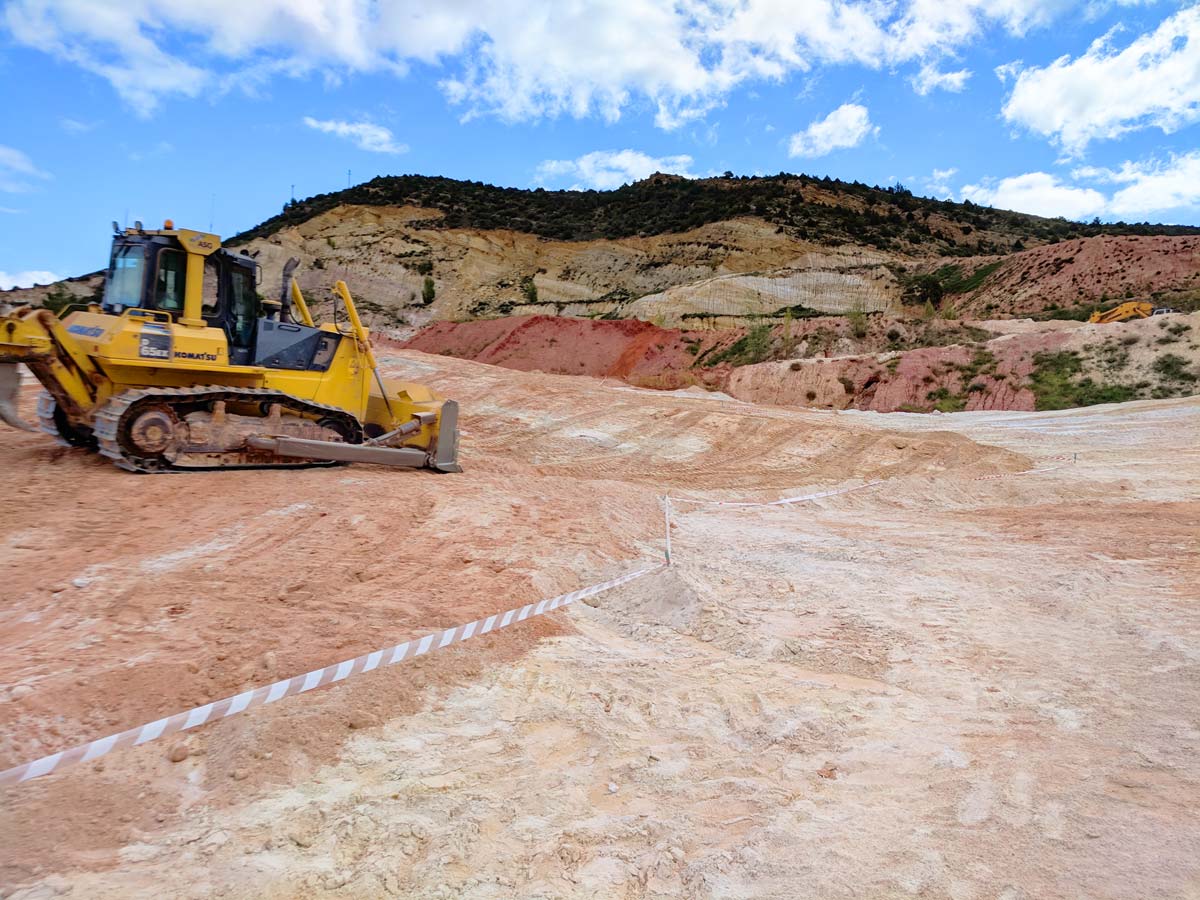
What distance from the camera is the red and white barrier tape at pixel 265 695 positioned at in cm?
350

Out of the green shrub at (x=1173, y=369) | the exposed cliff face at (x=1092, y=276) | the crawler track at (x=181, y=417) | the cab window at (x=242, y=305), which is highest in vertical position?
the exposed cliff face at (x=1092, y=276)

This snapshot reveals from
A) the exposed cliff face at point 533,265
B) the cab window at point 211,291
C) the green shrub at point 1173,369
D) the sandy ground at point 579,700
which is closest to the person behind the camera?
the sandy ground at point 579,700

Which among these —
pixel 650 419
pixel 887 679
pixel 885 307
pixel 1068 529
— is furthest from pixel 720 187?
pixel 887 679

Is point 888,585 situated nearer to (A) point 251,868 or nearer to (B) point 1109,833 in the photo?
(B) point 1109,833

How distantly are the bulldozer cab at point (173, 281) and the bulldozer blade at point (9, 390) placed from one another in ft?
3.81

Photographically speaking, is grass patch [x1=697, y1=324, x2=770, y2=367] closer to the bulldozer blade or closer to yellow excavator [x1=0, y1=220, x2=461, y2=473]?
yellow excavator [x1=0, y1=220, x2=461, y2=473]

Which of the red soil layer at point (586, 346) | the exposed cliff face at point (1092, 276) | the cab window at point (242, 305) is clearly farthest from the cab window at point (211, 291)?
the exposed cliff face at point (1092, 276)

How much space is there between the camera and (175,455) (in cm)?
869

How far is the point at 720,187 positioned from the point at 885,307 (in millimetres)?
23020

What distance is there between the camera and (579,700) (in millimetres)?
4578

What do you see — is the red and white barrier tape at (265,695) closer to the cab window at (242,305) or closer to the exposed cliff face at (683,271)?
the cab window at (242,305)

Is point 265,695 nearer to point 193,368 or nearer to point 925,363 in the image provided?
point 193,368

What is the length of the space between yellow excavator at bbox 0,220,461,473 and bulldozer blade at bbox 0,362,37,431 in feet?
0.05

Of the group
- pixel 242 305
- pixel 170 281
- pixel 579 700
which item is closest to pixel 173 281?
pixel 170 281
